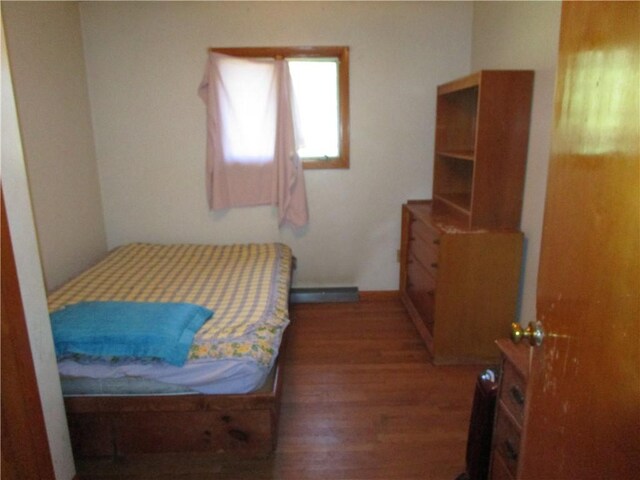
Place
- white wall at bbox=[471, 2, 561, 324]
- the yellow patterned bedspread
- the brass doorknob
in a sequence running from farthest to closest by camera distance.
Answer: white wall at bbox=[471, 2, 561, 324], the yellow patterned bedspread, the brass doorknob

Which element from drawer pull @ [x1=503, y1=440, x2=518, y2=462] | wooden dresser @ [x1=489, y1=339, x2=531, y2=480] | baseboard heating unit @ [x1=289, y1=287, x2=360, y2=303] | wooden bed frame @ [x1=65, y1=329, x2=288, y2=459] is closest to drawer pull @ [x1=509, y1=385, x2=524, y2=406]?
wooden dresser @ [x1=489, y1=339, x2=531, y2=480]

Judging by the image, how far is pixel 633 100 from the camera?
0.62 metres

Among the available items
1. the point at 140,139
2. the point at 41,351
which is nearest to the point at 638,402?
the point at 41,351

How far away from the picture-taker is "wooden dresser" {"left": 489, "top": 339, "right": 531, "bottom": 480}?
1309 millimetres

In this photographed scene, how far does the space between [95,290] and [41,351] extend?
115 centimetres

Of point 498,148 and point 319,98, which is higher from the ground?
point 319,98

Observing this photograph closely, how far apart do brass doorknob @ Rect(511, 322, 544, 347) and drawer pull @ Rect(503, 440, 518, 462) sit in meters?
0.60

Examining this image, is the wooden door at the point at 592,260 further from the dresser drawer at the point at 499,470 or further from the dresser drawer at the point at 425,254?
the dresser drawer at the point at 425,254

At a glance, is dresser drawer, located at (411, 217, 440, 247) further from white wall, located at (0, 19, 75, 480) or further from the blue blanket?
white wall, located at (0, 19, 75, 480)

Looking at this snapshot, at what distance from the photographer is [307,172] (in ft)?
11.2

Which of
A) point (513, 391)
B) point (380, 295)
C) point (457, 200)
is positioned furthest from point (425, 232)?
point (513, 391)

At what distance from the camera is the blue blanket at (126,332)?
1.74 meters

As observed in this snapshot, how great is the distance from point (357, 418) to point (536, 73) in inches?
78.3

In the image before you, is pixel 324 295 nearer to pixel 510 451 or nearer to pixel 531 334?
pixel 510 451
